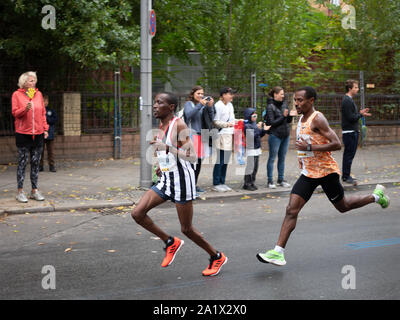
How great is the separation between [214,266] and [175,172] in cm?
100

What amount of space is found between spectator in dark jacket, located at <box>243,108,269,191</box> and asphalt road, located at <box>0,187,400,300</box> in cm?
162

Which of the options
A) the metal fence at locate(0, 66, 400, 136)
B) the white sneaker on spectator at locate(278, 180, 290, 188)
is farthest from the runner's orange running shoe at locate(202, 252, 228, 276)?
the metal fence at locate(0, 66, 400, 136)

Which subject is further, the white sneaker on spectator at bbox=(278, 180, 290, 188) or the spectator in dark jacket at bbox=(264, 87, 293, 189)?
the white sneaker on spectator at bbox=(278, 180, 290, 188)

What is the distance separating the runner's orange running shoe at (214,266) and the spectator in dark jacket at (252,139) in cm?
494

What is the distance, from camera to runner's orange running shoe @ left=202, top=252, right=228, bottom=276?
555 centimetres

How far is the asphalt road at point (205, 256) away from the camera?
16.6ft

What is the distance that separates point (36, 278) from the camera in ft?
17.9

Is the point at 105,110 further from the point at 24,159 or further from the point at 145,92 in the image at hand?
the point at 24,159

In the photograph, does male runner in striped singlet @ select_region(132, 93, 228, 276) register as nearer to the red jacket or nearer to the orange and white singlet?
the orange and white singlet

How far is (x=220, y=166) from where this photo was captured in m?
10.5

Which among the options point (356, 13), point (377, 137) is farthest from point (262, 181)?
point (356, 13)

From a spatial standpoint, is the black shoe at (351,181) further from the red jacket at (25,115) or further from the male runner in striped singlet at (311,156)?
the red jacket at (25,115)
